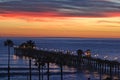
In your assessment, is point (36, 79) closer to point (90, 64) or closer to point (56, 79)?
point (56, 79)

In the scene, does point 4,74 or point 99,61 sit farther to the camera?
point 99,61

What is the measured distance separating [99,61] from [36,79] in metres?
24.0


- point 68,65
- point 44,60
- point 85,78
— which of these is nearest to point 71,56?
point 68,65

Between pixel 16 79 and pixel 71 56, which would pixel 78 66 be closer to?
pixel 71 56

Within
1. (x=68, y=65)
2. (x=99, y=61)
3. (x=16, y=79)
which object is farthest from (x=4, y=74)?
(x=68, y=65)

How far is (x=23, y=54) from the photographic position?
5930 inches

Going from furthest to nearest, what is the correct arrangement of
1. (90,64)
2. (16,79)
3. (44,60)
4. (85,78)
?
(90,64), (85,78), (16,79), (44,60)

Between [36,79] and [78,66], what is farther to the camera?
[78,66]

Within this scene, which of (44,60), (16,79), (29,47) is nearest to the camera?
(44,60)

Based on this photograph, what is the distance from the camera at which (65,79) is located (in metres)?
75.4

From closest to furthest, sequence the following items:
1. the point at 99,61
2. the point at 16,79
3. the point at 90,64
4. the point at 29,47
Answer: the point at 16,79, the point at 99,61, the point at 90,64, the point at 29,47

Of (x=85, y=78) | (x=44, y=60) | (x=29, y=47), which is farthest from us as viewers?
(x=29, y=47)

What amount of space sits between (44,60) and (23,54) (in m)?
95.4

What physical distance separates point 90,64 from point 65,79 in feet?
99.1
